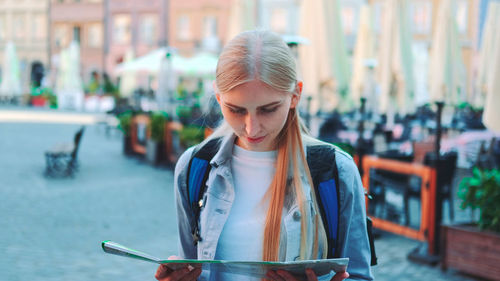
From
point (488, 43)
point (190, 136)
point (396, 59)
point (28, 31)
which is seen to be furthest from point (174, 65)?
point (28, 31)

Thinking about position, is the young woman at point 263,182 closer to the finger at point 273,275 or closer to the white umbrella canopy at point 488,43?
the finger at point 273,275

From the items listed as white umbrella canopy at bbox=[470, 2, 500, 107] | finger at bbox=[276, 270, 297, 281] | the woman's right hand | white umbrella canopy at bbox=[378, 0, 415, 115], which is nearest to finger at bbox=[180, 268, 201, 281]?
the woman's right hand

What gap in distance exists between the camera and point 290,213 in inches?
64.3

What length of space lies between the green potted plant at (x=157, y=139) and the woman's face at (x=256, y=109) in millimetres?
10145

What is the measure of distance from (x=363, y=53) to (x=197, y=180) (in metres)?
15.1

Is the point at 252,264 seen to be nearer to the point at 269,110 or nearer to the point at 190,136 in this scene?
the point at 269,110

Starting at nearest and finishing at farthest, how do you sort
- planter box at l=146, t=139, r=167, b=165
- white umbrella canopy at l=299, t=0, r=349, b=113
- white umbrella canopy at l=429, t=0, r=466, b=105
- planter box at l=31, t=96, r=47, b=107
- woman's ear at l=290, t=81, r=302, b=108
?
woman's ear at l=290, t=81, r=302, b=108 → white umbrella canopy at l=299, t=0, r=349, b=113 → planter box at l=146, t=139, r=167, b=165 → white umbrella canopy at l=429, t=0, r=466, b=105 → planter box at l=31, t=96, r=47, b=107

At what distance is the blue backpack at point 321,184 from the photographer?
5.38 ft

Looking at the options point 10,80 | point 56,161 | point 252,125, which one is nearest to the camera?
point 252,125

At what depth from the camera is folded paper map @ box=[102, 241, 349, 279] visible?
1442 mm

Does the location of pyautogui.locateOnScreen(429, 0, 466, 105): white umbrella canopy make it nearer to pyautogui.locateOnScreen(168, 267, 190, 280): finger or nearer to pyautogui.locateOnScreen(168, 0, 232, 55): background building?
pyautogui.locateOnScreen(168, 267, 190, 280): finger

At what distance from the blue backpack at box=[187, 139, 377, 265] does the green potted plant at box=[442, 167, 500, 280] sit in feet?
11.0

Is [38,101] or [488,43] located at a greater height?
[488,43]

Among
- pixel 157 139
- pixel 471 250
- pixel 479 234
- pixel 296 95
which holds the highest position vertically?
pixel 296 95
